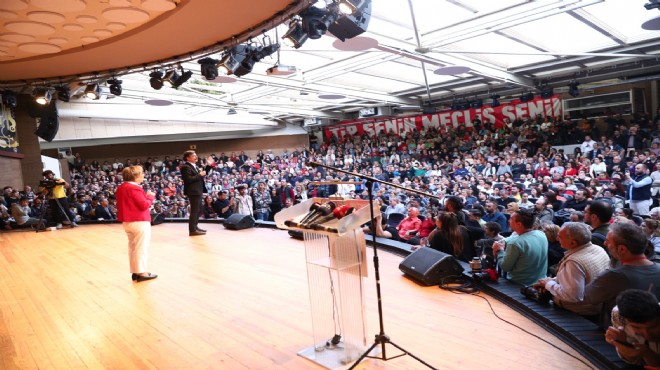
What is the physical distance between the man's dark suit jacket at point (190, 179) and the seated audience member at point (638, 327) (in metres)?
4.49

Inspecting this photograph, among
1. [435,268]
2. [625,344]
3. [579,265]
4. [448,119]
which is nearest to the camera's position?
[625,344]

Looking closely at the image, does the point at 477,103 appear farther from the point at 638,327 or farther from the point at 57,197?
the point at 638,327

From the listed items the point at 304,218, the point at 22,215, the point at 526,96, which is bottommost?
the point at 22,215

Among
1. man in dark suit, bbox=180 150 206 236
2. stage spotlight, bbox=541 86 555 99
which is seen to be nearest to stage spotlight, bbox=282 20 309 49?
man in dark suit, bbox=180 150 206 236

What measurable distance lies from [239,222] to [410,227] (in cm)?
241

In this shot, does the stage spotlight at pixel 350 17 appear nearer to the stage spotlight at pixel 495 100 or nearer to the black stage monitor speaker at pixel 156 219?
the black stage monitor speaker at pixel 156 219

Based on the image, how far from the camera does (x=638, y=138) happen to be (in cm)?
924

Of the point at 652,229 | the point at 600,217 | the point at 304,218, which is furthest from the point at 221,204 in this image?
the point at 652,229

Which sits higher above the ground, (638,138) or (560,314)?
(638,138)

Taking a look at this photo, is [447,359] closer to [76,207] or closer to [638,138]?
[76,207]

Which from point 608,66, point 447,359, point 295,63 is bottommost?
point 447,359

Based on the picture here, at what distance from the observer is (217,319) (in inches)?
108

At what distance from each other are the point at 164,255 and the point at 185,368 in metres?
2.76

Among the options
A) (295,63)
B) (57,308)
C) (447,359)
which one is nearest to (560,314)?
(447,359)
